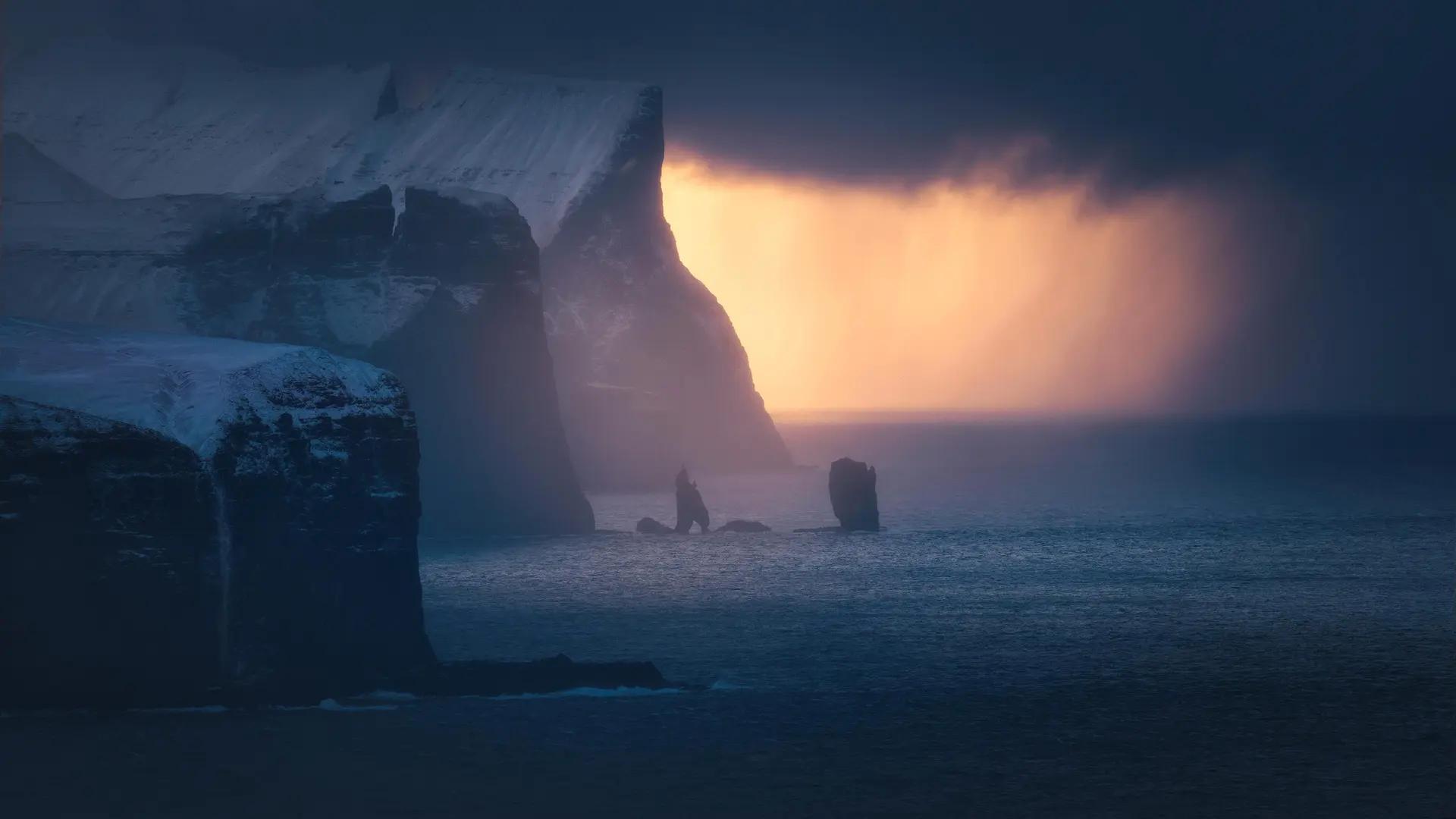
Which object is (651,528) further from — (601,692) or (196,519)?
(196,519)

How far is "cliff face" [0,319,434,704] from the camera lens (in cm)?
4400

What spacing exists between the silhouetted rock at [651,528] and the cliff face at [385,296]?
12624 mm

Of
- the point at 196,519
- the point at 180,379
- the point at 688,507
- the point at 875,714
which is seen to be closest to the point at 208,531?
the point at 196,519

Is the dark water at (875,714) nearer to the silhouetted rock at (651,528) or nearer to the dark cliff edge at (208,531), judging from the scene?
the dark cliff edge at (208,531)

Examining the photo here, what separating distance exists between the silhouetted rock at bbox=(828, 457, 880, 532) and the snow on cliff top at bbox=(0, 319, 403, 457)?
74265 mm

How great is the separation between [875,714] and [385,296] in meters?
72.6

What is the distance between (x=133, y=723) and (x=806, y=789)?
20.1m

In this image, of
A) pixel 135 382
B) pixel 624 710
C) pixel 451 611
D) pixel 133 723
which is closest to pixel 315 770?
pixel 133 723

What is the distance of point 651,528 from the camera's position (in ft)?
428

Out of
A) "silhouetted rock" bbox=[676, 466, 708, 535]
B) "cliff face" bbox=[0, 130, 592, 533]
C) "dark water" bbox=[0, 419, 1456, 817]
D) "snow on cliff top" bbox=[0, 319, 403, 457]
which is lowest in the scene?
"dark water" bbox=[0, 419, 1456, 817]

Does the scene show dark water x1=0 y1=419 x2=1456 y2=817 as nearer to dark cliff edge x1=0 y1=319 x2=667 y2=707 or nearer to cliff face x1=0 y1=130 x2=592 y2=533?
dark cliff edge x1=0 y1=319 x2=667 y2=707

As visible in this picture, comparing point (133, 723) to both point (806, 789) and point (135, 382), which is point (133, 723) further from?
point (806, 789)

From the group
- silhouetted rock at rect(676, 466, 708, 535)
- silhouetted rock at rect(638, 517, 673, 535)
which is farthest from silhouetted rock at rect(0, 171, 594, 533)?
silhouetted rock at rect(676, 466, 708, 535)

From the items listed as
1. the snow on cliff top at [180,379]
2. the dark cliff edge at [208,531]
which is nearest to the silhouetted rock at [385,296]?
the snow on cliff top at [180,379]
